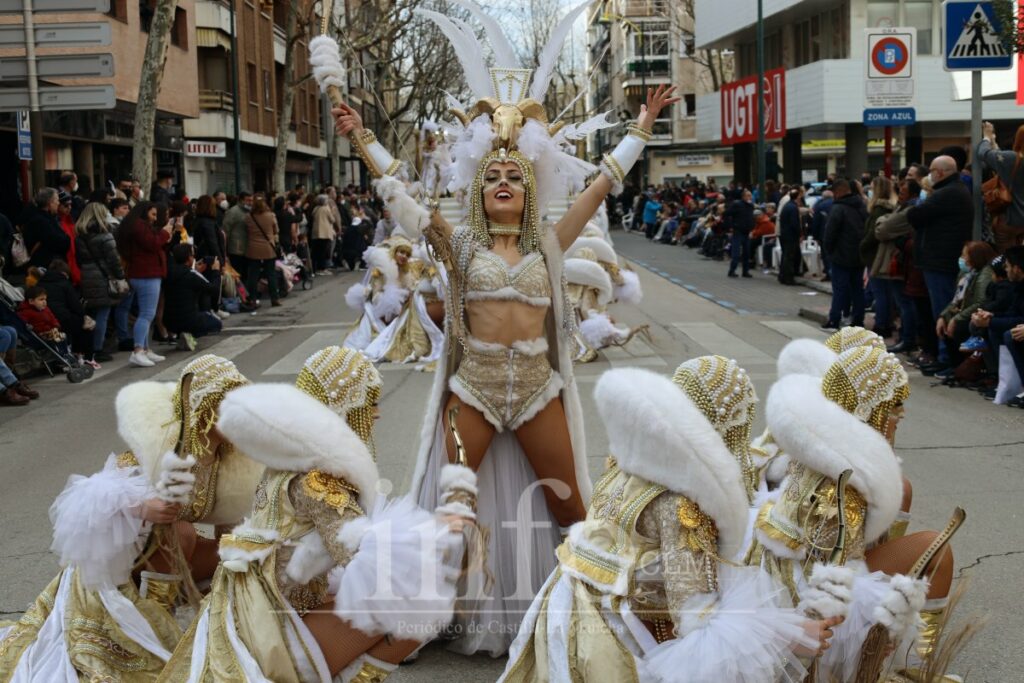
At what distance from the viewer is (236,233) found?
19.8 metres

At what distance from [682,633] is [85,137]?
73.6ft

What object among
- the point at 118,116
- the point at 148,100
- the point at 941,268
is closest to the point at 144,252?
the point at 148,100

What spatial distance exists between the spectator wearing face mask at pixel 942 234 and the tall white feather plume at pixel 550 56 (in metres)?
7.60

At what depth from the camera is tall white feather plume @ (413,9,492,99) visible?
516 cm

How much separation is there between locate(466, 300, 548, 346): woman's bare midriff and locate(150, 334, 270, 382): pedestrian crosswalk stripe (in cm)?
828

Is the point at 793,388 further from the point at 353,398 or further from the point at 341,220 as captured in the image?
the point at 341,220

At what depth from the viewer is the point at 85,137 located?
23.1 meters

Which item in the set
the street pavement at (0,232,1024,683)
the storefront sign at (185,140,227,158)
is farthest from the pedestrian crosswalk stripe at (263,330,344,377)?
the storefront sign at (185,140,227,158)

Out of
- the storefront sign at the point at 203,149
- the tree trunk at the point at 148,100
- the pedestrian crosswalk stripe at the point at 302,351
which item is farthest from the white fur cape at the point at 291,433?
the storefront sign at the point at 203,149

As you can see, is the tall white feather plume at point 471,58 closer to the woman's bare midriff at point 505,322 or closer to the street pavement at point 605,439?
the woman's bare midriff at point 505,322

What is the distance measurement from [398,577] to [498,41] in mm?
2889

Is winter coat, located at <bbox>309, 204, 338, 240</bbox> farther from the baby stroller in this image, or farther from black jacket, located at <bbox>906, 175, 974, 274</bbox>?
black jacket, located at <bbox>906, 175, 974, 274</bbox>

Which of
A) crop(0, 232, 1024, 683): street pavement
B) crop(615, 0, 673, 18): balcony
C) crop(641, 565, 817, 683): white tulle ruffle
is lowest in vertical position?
crop(0, 232, 1024, 683): street pavement

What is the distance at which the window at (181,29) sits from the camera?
30.1 meters
